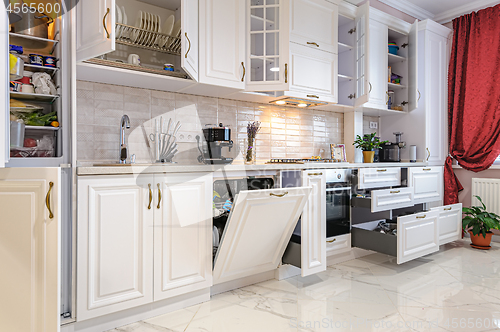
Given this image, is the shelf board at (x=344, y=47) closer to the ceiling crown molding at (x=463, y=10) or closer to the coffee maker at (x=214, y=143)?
the coffee maker at (x=214, y=143)

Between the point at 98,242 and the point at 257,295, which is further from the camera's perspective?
the point at 257,295

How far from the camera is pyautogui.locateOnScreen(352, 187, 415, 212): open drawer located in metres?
2.64

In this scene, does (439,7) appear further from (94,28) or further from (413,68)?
(94,28)

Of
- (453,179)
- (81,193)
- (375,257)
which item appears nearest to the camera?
(81,193)

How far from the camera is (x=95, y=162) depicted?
210 cm

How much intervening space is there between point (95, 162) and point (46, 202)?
2.84 feet

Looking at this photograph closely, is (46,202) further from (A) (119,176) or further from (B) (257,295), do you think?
(B) (257,295)

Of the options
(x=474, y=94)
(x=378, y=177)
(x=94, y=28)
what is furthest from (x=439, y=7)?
(x=94, y=28)

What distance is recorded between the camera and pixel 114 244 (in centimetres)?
169

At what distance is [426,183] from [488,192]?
0.82m

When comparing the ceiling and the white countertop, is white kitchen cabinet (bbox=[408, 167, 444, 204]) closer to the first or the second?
the white countertop

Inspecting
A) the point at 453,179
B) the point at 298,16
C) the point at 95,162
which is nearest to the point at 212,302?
the point at 95,162

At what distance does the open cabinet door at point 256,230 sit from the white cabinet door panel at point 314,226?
6.2 inches

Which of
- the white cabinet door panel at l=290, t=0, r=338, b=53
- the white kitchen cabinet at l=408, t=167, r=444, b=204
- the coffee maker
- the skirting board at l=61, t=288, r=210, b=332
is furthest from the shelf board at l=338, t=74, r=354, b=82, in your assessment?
the skirting board at l=61, t=288, r=210, b=332
